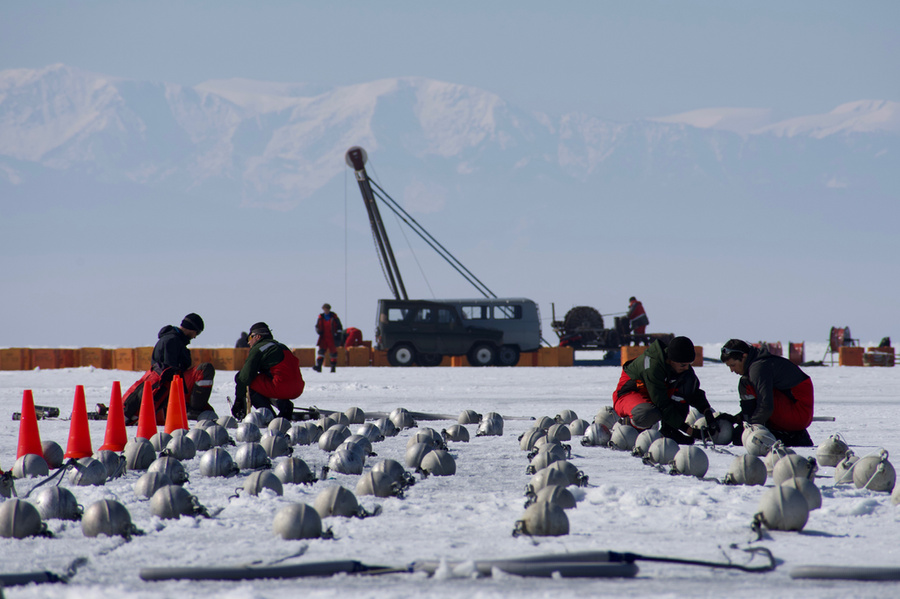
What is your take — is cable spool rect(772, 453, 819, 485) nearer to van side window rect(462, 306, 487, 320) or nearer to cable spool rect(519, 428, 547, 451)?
cable spool rect(519, 428, 547, 451)

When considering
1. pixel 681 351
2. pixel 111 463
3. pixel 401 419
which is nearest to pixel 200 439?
pixel 111 463

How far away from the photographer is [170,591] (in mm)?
3396

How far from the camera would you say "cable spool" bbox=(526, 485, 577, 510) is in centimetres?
489

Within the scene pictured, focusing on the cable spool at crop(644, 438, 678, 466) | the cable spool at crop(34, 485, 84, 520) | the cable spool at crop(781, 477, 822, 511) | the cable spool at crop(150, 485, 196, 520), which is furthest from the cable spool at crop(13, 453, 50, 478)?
the cable spool at crop(781, 477, 822, 511)

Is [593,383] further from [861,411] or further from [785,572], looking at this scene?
[785,572]

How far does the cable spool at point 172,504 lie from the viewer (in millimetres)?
4812

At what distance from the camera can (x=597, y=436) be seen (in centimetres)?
833

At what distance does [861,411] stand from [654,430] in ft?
20.1

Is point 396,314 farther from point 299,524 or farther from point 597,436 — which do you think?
point 299,524

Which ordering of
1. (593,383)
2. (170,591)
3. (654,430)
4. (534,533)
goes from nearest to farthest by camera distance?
(170,591), (534,533), (654,430), (593,383)

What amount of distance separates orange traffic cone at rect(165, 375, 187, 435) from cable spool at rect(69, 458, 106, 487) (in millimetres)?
2993

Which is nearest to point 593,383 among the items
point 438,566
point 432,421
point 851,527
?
point 432,421

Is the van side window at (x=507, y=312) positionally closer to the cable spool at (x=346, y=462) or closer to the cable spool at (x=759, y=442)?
the cable spool at (x=759, y=442)

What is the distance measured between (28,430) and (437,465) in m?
3.27
